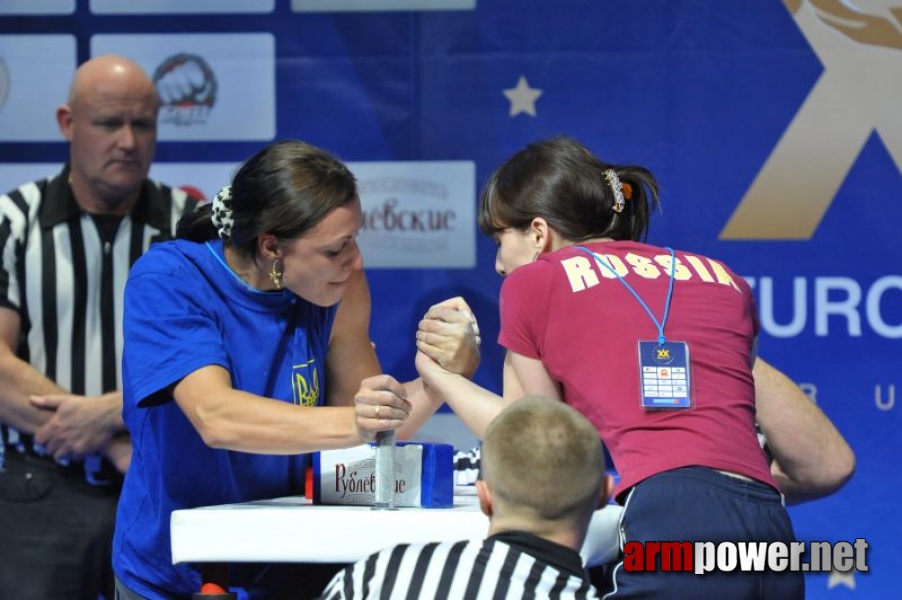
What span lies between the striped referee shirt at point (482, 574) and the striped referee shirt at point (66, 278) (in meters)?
2.03

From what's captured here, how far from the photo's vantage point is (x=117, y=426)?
11.0ft

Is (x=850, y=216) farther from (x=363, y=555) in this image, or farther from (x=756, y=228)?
(x=363, y=555)

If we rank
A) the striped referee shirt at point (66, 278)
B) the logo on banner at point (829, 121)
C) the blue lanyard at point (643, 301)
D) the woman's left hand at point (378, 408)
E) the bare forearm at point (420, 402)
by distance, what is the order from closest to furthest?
the blue lanyard at point (643, 301)
the woman's left hand at point (378, 408)
the bare forearm at point (420, 402)
the striped referee shirt at point (66, 278)
the logo on banner at point (829, 121)

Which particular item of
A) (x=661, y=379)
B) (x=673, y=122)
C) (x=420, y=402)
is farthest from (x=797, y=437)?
(x=673, y=122)

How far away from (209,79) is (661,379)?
2.23 meters

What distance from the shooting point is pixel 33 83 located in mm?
3824

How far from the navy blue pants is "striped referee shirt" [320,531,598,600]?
0.33 meters

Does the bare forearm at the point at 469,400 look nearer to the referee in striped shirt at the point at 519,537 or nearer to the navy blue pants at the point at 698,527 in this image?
the navy blue pants at the point at 698,527

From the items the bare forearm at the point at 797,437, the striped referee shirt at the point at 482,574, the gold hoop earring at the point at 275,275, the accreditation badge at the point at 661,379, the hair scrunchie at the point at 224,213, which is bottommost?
the striped referee shirt at the point at 482,574

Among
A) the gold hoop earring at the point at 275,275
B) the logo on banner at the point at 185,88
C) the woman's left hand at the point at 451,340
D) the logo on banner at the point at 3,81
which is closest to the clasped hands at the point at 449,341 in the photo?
the woman's left hand at the point at 451,340

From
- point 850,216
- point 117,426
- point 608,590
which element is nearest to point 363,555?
point 608,590

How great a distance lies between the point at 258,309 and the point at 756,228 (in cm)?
182

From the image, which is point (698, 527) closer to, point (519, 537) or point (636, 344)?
point (636, 344)

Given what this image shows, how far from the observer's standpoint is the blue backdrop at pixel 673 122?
3.71 metres
